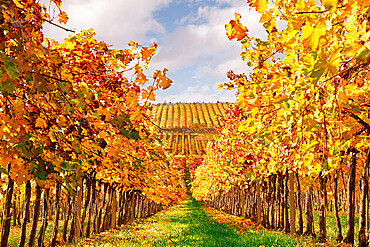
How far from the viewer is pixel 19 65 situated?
1.96 metres

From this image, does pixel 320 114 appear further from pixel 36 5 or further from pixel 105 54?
pixel 105 54

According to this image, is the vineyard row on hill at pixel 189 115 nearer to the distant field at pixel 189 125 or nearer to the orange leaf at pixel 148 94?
the distant field at pixel 189 125

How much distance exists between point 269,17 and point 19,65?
6.76ft

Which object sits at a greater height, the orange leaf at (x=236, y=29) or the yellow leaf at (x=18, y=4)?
the orange leaf at (x=236, y=29)

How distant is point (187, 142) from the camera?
301 feet

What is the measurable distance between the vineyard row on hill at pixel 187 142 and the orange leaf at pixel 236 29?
76.8 m

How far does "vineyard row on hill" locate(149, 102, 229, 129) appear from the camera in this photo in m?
109

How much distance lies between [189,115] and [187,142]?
106 feet

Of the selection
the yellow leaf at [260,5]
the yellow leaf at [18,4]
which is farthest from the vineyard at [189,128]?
the yellow leaf at [18,4]

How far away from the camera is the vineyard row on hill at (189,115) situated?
356 feet

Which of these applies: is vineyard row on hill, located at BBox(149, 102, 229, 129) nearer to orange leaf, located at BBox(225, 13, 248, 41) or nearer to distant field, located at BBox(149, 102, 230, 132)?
distant field, located at BBox(149, 102, 230, 132)

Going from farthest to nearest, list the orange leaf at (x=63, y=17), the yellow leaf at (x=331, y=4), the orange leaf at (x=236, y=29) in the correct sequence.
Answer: the orange leaf at (x=63, y=17)
the orange leaf at (x=236, y=29)
the yellow leaf at (x=331, y=4)

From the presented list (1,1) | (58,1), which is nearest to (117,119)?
(58,1)

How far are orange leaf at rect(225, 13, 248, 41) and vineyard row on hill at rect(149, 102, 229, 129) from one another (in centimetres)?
9729
